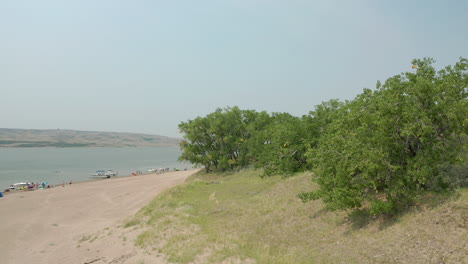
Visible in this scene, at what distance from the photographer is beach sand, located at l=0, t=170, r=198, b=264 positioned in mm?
16141

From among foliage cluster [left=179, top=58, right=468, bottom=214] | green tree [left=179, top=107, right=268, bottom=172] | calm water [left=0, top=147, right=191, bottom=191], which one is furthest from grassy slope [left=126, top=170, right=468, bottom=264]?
calm water [left=0, top=147, right=191, bottom=191]

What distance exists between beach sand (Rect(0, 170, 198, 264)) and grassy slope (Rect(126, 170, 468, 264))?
53.3 inches

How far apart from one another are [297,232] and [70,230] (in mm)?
18031

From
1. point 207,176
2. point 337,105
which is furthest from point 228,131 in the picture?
point 337,105

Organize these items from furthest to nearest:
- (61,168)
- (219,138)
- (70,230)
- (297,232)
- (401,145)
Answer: (61,168)
(219,138)
(70,230)
(297,232)
(401,145)

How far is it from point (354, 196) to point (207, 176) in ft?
126

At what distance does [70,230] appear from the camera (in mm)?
23938

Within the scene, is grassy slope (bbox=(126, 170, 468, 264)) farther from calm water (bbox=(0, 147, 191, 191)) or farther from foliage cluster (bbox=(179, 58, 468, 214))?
calm water (bbox=(0, 147, 191, 191))

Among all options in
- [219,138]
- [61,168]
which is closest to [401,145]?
[219,138]

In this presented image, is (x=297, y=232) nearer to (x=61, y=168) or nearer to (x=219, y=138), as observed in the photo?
(x=219, y=138)

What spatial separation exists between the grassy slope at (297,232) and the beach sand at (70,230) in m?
1.35

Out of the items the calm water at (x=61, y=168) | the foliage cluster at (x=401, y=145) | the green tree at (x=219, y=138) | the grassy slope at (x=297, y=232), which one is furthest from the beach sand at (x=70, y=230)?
the calm water at (x=61, y=168)

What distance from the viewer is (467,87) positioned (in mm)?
13312

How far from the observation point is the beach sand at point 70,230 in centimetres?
1614
